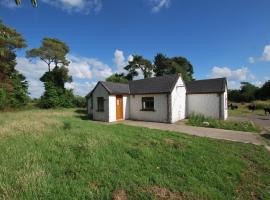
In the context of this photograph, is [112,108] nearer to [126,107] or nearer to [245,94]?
[126,107]

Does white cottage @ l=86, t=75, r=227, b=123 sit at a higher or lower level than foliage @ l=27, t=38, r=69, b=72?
lower

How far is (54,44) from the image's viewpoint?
27.6m

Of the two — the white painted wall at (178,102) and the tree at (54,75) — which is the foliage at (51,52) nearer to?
the tree at (54,75)

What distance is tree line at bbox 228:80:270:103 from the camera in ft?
117

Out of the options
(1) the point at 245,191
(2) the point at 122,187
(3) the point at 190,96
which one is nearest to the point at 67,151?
(2) the point at 122,187

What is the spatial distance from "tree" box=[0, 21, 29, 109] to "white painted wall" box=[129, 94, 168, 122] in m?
16.2

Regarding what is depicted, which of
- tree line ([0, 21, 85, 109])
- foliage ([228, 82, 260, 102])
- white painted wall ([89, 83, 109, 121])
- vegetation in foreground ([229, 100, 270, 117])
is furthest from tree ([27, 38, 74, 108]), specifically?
foliage ([228, 82, 260, 102])

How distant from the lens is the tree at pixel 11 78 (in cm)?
2141

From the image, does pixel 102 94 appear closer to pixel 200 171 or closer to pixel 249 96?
pixel 200 171

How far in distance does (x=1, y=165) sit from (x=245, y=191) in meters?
5.82

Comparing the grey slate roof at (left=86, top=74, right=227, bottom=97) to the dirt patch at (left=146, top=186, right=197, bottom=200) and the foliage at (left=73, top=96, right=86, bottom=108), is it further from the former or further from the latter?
the foliage at (left=73, top=96, right=86, bottom=108)

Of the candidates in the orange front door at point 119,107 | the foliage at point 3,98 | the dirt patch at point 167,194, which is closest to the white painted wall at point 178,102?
the orange front door at point 119,107

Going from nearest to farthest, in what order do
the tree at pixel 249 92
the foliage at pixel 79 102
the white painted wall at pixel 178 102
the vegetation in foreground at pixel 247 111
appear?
the white painted wall at pixel 178 102
the vegetation in foreground at pixel 247 111
the foliage at pixel 79 102
the tree at pixel 249 92

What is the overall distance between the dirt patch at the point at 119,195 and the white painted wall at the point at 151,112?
11.0 metres
